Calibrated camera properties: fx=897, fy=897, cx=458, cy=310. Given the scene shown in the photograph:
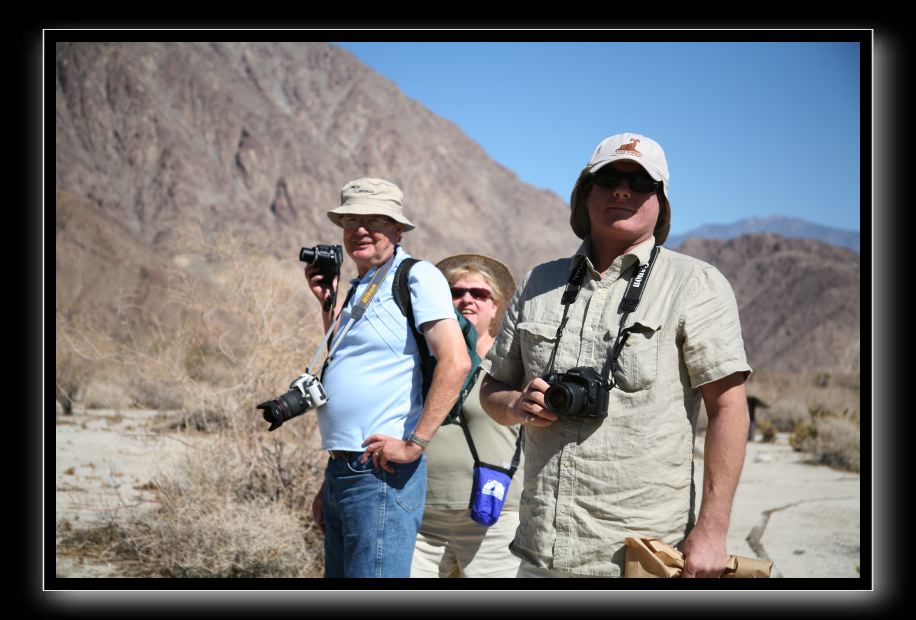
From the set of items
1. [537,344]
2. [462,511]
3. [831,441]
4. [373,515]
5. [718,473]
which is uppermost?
[537,344]

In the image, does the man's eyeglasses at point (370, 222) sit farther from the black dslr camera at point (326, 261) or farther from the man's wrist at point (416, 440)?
the man's wrist at point (416, 440)

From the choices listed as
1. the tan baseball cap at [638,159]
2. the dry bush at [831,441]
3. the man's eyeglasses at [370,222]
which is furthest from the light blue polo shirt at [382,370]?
the dry bush at [831,441]

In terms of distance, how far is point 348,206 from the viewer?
302 centimetres

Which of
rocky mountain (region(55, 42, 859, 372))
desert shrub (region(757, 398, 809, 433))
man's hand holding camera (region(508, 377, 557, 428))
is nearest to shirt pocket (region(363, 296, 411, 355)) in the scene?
man's hand holding camera (region(508, 377, 557, 428))

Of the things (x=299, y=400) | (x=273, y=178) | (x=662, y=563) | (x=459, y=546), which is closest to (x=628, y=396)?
(x=662, y=563)

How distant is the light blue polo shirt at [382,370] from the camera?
288 cm

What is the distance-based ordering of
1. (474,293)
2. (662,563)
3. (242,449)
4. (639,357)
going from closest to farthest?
(662,563) < (639,357) < (474,293) < (242,449)

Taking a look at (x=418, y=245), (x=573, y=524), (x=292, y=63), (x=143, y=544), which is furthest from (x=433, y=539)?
(x=292, y=63)

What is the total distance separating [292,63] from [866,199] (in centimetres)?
5975

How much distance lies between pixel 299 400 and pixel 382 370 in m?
0.31

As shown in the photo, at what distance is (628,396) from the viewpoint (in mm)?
2369

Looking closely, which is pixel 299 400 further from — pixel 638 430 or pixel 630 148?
pixel 630 148

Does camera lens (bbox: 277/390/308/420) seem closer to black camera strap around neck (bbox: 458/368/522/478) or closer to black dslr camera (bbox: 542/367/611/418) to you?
black camera strap around neck (bbox: 458/368/522/478)

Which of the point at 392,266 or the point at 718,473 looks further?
the point at 392,266
